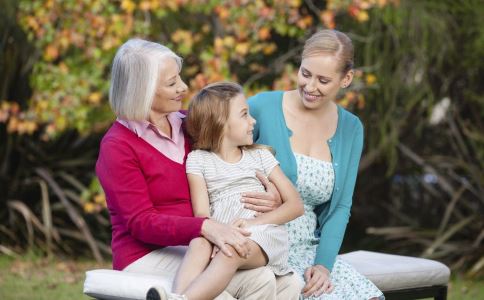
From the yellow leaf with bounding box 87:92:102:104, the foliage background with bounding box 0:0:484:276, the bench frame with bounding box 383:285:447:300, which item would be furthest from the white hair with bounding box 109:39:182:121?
the yellow leaf with bounding box 87:92:102:104

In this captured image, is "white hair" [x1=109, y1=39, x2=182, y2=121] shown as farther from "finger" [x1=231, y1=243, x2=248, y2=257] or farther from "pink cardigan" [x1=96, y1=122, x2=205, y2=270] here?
"finger" [x1=231, y1=243, x2=248, y2=257]

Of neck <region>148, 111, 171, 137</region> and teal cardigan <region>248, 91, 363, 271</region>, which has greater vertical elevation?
neck <region>148, 111, 171, 137</region>

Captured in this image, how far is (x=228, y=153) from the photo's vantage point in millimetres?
4305

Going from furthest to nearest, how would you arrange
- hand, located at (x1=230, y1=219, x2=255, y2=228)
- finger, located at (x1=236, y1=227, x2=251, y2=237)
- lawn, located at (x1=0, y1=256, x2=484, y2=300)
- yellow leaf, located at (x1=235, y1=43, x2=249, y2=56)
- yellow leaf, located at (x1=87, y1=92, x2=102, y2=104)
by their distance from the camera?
yellow leaf, located at (x1=87, y1=92, x2=102, y2=104) → yellow leaf, located at (x1=235, y1=43, x2=249, y2=56) → lawn, located at (x1=0, y1=256, x2=484, y2=300) → hand, located at (x1=230, y1=219, x2=255, y2=228) → finger, located at (x1=236, y1=227, x2=251, y2=237)

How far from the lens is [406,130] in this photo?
344 inches

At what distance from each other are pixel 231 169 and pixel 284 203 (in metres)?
0.27

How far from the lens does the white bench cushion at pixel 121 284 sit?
3.91 meters

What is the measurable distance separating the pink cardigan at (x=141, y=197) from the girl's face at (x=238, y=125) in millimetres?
248

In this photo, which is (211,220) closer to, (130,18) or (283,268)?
(283,268)

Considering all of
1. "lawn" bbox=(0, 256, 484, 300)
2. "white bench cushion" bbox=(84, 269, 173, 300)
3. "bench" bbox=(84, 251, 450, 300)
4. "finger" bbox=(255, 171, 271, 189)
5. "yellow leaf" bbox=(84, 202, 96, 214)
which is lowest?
"lawn" bbox=(0, 256, 484, 300)

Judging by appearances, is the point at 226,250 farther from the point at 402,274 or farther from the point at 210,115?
the point at 402,274

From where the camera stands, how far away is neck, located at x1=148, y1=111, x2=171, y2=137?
4238 mm

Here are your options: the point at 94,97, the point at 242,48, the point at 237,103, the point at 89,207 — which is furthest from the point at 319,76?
the point at 89,207

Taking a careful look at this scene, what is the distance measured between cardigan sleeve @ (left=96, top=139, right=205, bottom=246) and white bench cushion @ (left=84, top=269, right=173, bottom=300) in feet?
0.55
